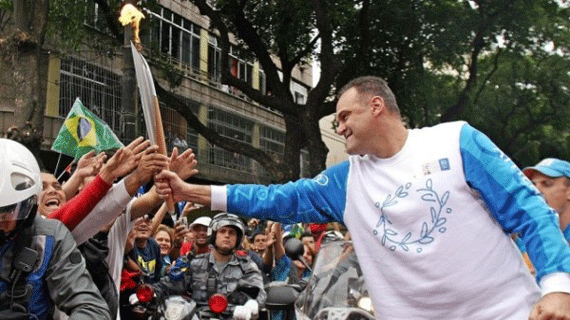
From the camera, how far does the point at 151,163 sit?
4008 mm

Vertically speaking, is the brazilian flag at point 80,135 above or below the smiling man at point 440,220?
above

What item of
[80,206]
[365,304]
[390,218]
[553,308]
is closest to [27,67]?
[80,206]

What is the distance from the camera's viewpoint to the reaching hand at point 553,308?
108 inches

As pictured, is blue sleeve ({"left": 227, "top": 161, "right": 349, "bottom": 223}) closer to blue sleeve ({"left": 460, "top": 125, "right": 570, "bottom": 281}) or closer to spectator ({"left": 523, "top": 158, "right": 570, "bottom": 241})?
blue sleeve ({"left": 460, "top": 125, "right": 570, "bottom": 281})

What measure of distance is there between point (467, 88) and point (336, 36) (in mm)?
3921

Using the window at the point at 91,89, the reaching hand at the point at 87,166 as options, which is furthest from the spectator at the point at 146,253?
the window at the point at 91,89

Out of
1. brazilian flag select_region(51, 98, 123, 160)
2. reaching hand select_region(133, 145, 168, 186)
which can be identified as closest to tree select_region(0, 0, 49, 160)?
brazilian flag select_region(51, 98, 123, 160)

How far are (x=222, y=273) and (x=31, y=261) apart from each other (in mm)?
3917

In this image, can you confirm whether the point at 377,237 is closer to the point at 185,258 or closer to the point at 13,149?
the point at 13,149

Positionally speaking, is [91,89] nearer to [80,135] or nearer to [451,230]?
[80,135]

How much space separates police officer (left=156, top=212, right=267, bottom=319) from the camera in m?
6.81

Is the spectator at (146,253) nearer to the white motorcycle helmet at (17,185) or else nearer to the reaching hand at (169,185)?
the reaching hand at (169,185)

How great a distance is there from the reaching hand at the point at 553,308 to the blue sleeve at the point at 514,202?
0.35 ft

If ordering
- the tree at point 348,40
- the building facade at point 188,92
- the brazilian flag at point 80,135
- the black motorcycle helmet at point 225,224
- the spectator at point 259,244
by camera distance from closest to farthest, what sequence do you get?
the black motorcycle helmet at point 225,224 → the brazilian flag at point 80,135 → the spectator at point 259,244 → the tree at point 348,40 → the building facade at point 188,92
